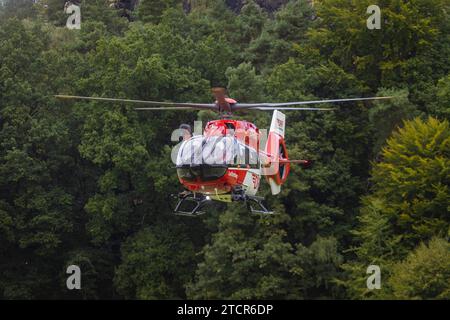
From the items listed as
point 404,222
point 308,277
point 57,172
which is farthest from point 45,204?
point 404,222

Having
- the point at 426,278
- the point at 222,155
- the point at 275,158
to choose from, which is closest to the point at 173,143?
the point at 426,278

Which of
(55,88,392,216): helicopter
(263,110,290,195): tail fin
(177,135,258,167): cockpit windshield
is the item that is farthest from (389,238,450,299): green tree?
(177,135,258,167): cockpit windshield

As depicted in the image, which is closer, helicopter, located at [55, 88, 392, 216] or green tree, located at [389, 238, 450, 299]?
helicopter, located at [55, 88, 392, 216]

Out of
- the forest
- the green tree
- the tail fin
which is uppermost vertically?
the forest

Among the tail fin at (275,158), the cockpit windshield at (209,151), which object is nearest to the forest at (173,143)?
the tail fin at (275,158)

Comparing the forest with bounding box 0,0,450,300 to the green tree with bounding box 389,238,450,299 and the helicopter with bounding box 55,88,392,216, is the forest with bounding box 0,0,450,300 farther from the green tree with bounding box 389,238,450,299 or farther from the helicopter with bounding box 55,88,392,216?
the helicopter with bounding box 55,88,392,216

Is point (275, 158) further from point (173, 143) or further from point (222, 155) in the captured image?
point (173, 143)

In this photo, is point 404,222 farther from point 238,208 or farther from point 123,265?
point 123,265

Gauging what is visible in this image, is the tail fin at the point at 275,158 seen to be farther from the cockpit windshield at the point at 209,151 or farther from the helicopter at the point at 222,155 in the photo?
the cockpit windshield at the point at 209,151
